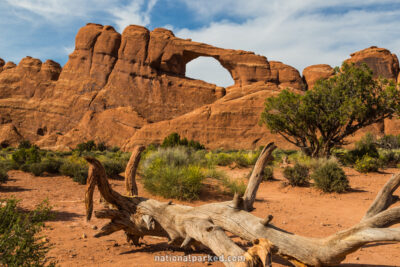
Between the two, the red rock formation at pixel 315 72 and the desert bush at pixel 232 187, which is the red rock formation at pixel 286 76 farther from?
the desert bush at pixel 232 187

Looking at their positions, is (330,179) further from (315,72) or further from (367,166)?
(315,72)

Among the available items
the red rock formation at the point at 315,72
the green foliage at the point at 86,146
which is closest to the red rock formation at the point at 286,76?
the red rock formation at the point at 315,72

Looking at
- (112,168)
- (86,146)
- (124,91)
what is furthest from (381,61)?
(112,168)

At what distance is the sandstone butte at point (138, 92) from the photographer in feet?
149

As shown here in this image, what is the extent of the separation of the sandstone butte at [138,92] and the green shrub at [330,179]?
3297 centimetres

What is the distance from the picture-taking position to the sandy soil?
449cm

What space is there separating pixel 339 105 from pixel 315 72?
41.2 m

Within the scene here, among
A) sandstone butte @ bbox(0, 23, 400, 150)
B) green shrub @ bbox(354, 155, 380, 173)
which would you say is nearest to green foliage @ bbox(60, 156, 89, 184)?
green shrub @ bbox(354, 155, 380, 173)

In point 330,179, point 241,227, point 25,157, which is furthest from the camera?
point 25,157

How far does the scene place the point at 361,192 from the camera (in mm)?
10602

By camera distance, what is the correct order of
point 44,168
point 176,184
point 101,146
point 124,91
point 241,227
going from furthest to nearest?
point 124,91, point 101,146, point 44,168, point 176,184, point 241,227

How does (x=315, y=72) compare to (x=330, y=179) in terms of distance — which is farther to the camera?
(x=315, y=72)

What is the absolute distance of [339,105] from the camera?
1928 cm

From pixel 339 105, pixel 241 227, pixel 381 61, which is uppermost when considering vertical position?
pixel 381 61
